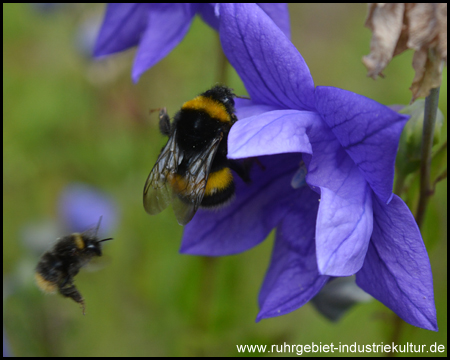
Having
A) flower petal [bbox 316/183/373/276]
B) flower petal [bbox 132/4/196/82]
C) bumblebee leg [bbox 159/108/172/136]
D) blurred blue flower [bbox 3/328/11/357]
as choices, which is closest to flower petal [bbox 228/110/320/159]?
flower petal [bbox 316/183/373/276]

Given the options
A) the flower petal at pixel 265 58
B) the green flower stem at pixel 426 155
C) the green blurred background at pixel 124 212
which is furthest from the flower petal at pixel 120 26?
the green flower stem at pixel 426 155

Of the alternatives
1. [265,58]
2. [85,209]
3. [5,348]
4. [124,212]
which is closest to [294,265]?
[265,58]

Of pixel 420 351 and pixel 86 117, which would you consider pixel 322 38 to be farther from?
pixel 420 351

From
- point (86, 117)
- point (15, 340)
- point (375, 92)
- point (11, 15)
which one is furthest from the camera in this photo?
point (11, 15)

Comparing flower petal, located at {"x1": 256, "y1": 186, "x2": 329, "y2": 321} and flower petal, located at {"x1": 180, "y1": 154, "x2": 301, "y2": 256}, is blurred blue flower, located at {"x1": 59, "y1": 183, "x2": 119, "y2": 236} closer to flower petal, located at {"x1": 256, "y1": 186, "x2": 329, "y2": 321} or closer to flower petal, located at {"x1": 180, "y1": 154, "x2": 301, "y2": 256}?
flower petal, located at {"x1": 180, "y1": 154, "x2": 301, "y2": 256}

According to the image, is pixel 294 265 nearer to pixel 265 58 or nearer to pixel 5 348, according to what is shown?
pixel 265 58

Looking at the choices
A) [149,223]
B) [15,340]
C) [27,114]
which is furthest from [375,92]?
[15,340]

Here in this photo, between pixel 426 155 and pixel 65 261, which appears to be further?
pixel 65 261

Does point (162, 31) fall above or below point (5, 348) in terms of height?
above
